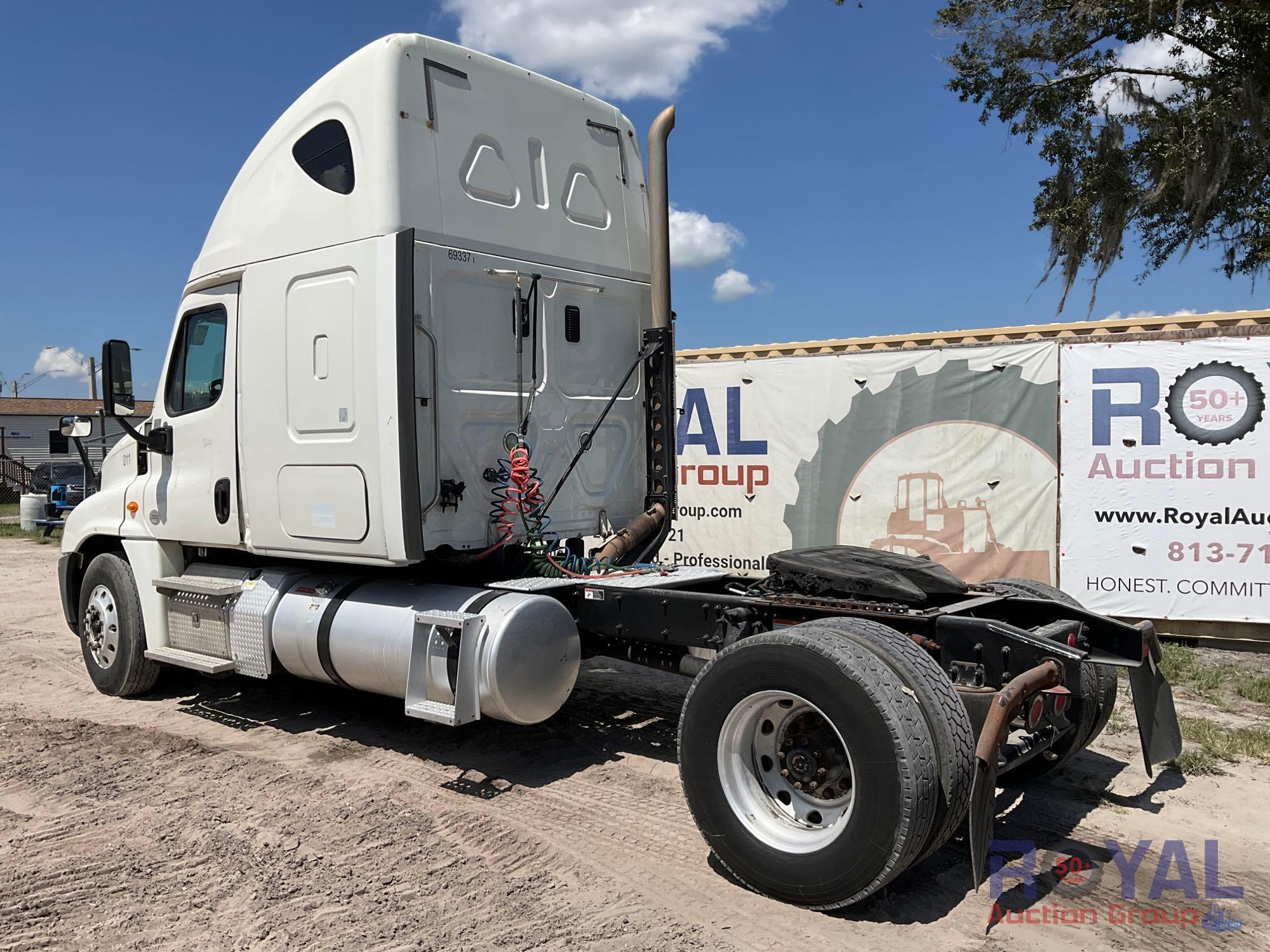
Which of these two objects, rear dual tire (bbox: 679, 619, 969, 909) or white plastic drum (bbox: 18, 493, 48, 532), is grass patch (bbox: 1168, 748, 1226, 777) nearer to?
rear dual tire (bbox: 679, 619, 969, 909)

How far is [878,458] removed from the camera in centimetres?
1003

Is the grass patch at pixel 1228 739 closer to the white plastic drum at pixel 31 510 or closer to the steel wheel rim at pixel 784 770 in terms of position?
the steel wheel rim at pixel 784 770

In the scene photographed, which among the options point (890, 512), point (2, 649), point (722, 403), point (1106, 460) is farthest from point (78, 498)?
point (1106, 460)

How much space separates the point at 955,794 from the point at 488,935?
68.7 inches

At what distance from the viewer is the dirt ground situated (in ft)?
11.6

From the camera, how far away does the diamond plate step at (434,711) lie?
4.79 metres

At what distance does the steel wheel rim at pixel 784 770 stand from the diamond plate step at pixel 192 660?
361cm

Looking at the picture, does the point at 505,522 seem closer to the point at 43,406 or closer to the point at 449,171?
the point at 449,171

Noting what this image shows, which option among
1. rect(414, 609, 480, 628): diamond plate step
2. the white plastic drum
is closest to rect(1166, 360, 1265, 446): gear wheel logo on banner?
rect(414, 609, 480, 628): diamond plate step

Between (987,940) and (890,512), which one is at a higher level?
(890,512)

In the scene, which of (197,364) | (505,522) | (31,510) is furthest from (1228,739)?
(31,510)

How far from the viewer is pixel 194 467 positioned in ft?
21.1

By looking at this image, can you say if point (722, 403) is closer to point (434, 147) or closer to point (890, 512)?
point (890, 512)

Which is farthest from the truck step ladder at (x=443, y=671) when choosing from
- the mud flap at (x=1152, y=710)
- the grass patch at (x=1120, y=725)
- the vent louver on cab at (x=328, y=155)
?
the grass patch at (x=1120, y=725)
